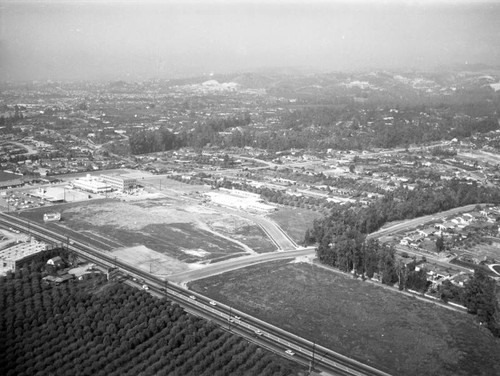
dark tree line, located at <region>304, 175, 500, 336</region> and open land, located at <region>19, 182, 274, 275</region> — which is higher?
dark tree line, located at <region>304, 175, 500, 336</region>

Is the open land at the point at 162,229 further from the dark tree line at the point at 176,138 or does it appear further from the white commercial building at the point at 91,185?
the dark tree line at the point at 176,138

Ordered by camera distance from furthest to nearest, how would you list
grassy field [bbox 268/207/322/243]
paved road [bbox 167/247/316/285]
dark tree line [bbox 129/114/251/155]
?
dark tree line [bbox 129/114/251/155], grassy field [bbox 268/207/322/243], paved road [bbox 167/247/316/285]

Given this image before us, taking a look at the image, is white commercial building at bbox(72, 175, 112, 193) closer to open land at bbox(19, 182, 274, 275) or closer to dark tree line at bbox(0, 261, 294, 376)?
open land at bbox(19, 182, 274, 275)

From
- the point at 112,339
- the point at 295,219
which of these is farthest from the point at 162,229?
the point at 112,339

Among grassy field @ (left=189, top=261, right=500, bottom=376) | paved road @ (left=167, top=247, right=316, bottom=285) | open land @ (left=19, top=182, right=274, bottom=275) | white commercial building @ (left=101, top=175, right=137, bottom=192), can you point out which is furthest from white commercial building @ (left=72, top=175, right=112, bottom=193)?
grassy field @ (left=189, top=261, right=500, bottom=376)

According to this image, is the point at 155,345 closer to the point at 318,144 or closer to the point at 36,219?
the point at 36,219

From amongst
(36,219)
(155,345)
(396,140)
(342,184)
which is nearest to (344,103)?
(396,140)
